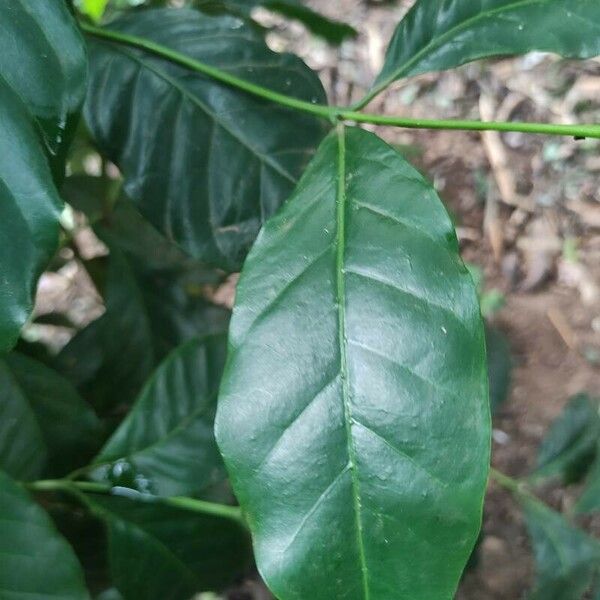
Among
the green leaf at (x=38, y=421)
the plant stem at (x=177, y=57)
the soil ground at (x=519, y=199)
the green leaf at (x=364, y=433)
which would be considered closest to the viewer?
the green leaf at (x=364, y=433)

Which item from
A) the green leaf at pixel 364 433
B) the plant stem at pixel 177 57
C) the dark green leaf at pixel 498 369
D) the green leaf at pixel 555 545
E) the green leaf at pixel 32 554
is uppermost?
the plant stem at pixel 177 57

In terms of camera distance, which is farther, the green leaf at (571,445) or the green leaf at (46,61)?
the green leaf at (571,445)

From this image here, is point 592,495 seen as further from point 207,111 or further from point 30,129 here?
point 30,129

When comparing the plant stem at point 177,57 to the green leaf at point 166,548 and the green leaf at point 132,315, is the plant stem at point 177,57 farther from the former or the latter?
the green leaf at point 166,548

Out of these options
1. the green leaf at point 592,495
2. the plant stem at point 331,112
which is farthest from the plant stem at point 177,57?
the green leaf at point 592,495

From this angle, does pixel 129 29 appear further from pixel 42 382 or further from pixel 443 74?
pixel 443 74

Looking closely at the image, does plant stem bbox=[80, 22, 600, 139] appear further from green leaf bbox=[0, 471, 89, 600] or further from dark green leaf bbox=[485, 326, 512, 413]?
dark green leaf bbox=[485, 326, 512, 413]

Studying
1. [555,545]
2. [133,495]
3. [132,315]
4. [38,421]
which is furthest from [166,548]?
[555,545]
